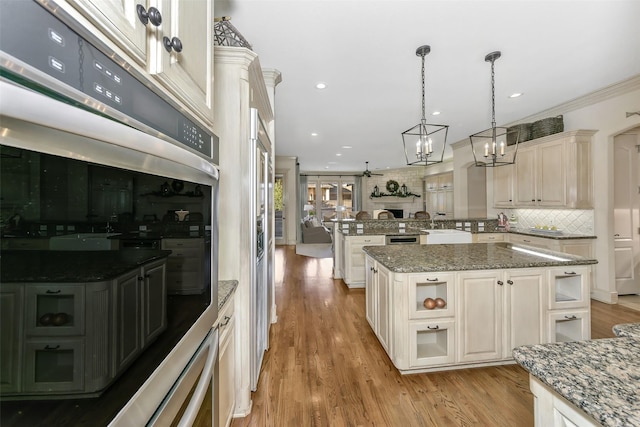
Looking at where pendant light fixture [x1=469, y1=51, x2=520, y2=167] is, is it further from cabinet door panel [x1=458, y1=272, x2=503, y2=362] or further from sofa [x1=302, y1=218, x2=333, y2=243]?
sofa [x1=302, y1=218, x2=333, y2=243]

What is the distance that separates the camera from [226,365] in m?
1.38

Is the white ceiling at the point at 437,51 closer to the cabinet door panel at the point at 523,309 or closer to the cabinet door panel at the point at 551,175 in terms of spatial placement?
the cabinet door panel at the point at 551,175

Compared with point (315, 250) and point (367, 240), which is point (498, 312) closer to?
point (367, 240)

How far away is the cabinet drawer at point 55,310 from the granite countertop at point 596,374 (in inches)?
37.6

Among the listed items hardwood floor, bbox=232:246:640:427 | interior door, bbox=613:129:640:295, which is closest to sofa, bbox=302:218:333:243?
hardwood floor, bbox=232:246:640:427

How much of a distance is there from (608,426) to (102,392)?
93 cm

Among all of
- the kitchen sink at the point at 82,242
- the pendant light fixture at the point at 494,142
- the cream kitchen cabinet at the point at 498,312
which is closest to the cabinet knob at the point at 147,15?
the kitchen sink at the point at 82,242

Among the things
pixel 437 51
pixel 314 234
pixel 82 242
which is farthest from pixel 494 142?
pixel 314 234

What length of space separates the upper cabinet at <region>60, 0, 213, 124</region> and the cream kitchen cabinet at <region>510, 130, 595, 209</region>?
181 inches

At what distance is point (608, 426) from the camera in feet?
1.80

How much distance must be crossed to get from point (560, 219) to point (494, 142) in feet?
7.67

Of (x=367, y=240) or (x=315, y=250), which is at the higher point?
(x=367, y=240)

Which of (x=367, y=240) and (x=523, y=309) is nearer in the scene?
(x=523, y=309)

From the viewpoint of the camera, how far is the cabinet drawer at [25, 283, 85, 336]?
33 centimetres
